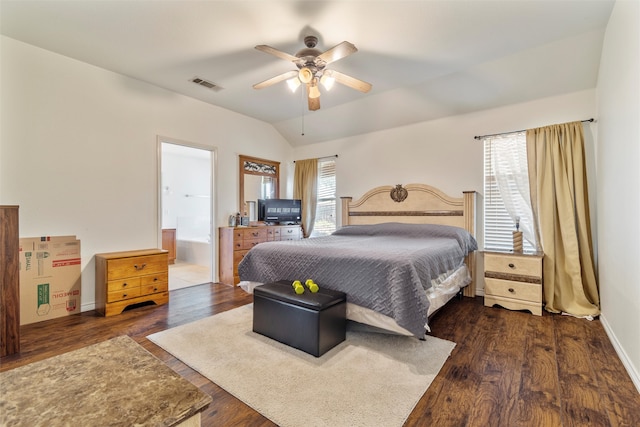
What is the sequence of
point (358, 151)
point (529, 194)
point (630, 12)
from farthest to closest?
point (358, 151) < point (529, 194) < point (630, 12)

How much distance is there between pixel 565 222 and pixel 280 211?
414 centimetres

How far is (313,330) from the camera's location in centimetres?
224

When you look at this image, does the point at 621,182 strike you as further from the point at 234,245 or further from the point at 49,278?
the point at 49,278

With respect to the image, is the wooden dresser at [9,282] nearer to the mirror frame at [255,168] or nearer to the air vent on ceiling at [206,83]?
the air vent on ceiling at [206,83]

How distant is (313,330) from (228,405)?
75 centimetres

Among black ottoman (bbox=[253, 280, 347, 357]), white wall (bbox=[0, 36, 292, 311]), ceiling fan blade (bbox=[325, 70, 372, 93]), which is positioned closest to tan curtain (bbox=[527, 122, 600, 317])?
ceiling fan blade (bbox=[325, 70, 372, 93])

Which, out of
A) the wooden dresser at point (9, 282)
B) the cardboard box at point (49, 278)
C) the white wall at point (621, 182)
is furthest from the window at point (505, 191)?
the cardboard box at point (49, 278)

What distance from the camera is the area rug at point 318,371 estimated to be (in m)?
1.67

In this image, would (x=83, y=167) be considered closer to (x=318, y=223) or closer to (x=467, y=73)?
(x=318, y=223)

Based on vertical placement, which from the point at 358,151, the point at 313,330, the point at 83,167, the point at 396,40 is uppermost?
the point at 396,40

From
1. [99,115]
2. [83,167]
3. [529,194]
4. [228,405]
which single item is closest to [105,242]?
[83,167]

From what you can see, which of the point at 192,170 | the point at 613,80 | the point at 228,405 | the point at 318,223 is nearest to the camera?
the point at 228,405

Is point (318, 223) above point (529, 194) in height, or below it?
below

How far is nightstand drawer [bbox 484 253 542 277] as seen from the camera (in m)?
3.18
